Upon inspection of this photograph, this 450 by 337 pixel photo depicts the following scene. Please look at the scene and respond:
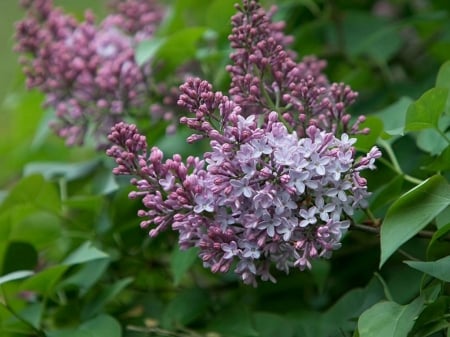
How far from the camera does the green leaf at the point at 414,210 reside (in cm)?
104

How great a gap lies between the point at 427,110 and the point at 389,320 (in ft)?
0.98

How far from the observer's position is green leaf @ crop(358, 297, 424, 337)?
1045 millimetres

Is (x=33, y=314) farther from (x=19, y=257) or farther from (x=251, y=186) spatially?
(x=251, y=186)

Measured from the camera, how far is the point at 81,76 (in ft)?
5.40

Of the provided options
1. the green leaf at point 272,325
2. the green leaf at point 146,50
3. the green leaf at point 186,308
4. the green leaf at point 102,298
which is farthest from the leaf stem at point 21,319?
the green leaf at point 146,50

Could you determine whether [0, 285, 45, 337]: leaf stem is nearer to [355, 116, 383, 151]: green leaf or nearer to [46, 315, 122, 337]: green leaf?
[46, 315, 122, 337]: green leaf

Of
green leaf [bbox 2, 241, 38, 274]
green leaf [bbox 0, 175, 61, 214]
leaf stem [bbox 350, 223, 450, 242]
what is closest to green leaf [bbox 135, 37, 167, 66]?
green leaf [bbox 0, 175, 61, 214]

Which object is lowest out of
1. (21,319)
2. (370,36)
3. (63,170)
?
(21,319)

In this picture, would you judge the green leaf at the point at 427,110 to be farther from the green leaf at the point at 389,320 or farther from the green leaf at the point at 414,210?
the green leaf at the point at 389,320

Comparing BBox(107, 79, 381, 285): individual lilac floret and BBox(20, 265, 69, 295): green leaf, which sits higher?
BBox(107, 79, 381, 285): individual lilac floret

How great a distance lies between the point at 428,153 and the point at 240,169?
0.49 meters

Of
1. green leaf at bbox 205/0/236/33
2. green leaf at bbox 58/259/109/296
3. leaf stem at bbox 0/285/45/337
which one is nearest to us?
leaf stem at bbox 0/285/45/337

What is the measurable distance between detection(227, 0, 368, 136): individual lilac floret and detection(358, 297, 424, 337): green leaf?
24 cm

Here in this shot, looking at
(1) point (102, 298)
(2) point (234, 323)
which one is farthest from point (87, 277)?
(2) point (234, 323)
